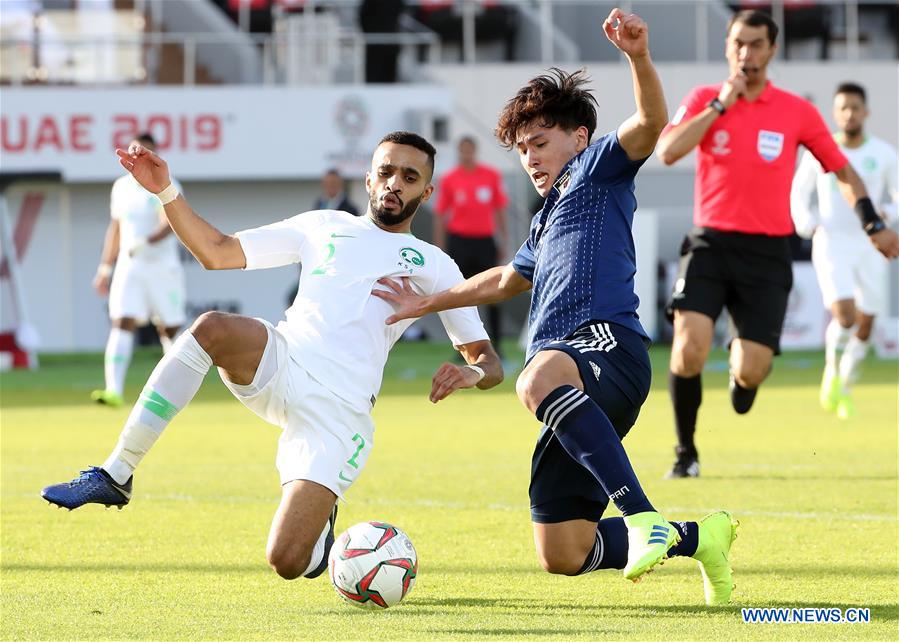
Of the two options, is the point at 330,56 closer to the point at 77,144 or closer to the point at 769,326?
the point at 77,144

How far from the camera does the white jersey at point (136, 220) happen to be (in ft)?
46.1

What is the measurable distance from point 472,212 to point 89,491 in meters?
12.9

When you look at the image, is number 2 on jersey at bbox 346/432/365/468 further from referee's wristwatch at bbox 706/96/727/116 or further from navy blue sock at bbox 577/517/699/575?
referee's wristwatch at bbox 706/96/727/116

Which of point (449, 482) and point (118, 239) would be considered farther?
point (118, 239)

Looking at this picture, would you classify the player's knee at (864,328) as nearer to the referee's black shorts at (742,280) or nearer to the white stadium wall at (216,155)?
the referee's black shorts at (742,280)

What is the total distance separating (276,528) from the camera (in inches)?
217

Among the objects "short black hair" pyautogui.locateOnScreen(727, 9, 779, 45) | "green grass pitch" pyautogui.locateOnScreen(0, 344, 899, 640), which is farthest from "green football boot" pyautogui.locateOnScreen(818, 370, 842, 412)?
"short black hair" pyautogui.locateOnScreen(727, 9, 779, 45)

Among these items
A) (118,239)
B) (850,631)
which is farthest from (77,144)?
(850,631)

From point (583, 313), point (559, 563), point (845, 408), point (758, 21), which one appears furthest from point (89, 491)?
point (845, 408)

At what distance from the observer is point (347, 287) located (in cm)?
587

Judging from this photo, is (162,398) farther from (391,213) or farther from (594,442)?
(594,442)

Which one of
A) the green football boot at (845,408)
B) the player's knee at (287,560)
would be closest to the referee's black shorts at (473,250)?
the green football boot at (845,408)

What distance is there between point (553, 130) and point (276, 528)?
5.72 ft

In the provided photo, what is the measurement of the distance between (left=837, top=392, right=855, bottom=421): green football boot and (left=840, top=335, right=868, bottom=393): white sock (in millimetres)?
220
